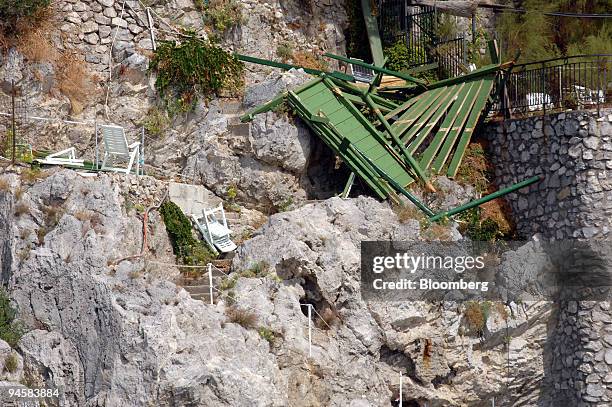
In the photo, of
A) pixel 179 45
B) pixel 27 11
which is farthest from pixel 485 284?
pixel 27 11

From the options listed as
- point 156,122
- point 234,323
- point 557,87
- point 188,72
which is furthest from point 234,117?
point 557,87

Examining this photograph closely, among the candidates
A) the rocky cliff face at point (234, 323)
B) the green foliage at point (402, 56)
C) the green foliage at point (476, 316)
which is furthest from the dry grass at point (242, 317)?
the green foliage at point (402, 56)

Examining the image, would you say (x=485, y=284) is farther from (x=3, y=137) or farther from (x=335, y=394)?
(x=3, y=137)

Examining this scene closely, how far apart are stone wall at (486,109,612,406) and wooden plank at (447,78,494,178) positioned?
1107 mm

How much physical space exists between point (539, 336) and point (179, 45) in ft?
25.9

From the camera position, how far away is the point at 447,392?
2231 cm

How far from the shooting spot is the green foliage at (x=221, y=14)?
25.4 metres

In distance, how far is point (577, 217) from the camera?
2342 cm

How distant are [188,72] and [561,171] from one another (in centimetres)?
652

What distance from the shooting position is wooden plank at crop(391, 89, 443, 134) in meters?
24.5

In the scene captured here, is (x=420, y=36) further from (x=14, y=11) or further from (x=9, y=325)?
(x=9, y=325)

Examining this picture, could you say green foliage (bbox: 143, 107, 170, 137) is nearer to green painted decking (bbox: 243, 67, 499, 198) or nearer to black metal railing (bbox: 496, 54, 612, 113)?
Answer: green painted decking (bbox: 243, 67, 499, 198)

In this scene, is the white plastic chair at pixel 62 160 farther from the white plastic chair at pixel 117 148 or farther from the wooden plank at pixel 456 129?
the wooden plank at pixel 456 129

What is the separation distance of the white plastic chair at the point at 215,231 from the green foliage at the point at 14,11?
15.1 ft
